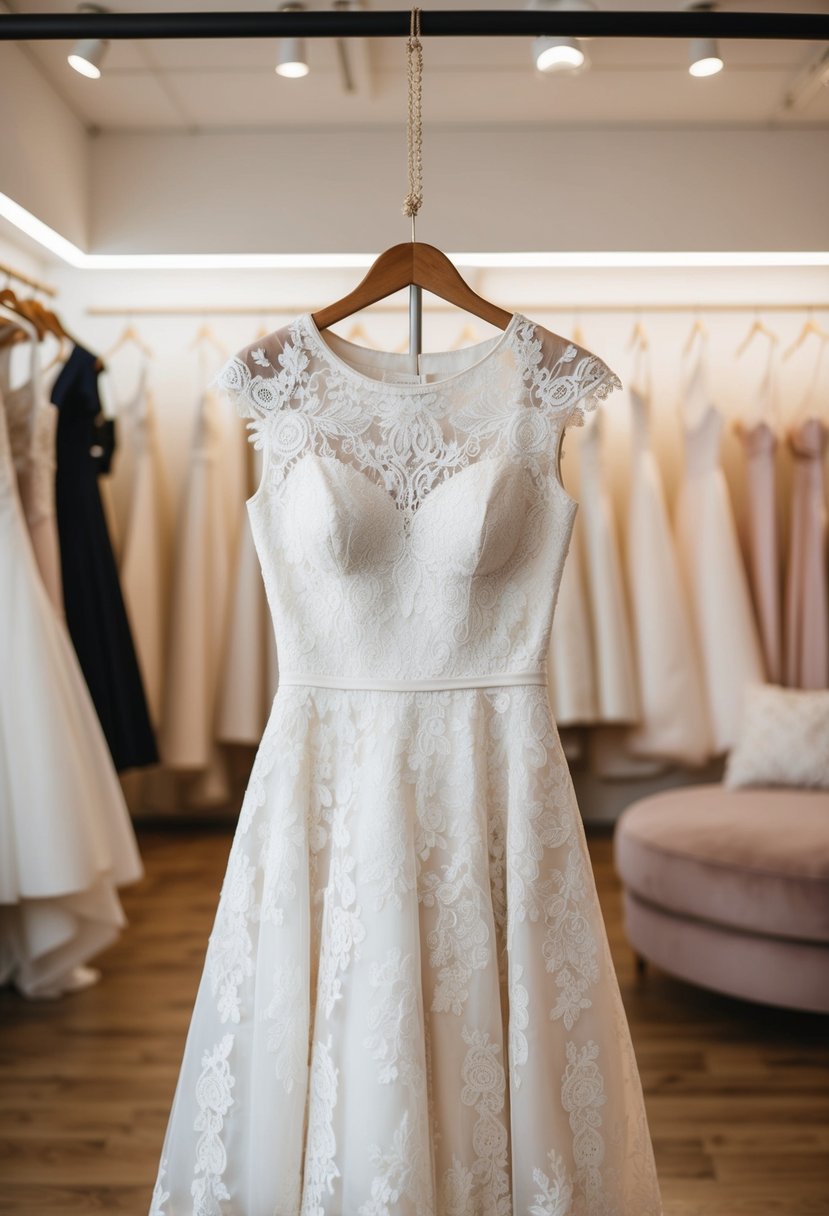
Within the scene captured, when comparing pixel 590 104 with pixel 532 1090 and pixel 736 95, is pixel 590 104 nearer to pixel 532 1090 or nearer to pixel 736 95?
pixel 736 95

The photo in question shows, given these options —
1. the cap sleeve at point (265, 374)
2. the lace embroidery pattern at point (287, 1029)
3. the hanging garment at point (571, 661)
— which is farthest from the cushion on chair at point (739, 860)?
the cap sleeve at point (265, 374)

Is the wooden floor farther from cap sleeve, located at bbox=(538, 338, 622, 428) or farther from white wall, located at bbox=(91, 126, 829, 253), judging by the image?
white wall, located at bbox=(91, 126, 829, 253)

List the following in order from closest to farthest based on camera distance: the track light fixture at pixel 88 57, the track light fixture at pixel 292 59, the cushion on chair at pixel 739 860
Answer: the cushion on chair at pixel 739 860
the track light fixture at pixel 88 57
the track light fixture at pixel 292 59

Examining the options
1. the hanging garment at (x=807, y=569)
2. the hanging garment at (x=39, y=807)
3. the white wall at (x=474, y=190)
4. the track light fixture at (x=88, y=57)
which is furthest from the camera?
the hanging garment at (x=807, y=569)

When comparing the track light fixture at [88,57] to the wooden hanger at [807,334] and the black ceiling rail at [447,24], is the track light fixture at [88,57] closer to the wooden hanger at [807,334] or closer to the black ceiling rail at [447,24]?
the black ceiling rail at [447,24]

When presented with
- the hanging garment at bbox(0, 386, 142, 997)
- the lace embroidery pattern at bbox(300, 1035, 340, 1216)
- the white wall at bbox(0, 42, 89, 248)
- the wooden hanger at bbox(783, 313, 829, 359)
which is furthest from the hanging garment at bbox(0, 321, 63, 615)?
the wooden hanger at bbox(783, 313, 829, 359)

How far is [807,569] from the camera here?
4.05 m

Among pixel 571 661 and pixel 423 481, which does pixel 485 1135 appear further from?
pixel 571 661

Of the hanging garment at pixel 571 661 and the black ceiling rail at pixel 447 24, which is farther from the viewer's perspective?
the hanging garment at pixel 571 661

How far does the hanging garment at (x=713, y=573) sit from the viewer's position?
4.02 meters

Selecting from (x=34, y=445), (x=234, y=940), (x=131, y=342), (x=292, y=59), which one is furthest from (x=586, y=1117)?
(x=131, y=342)

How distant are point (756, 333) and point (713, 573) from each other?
1.16 meters

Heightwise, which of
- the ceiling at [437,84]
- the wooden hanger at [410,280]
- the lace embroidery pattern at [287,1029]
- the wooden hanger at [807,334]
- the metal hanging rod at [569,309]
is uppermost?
the ceiling at [437,84]

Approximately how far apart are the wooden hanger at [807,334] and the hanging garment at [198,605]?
2465mm
